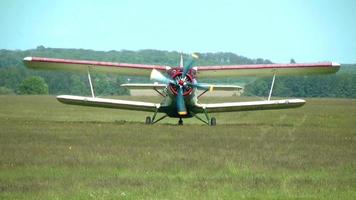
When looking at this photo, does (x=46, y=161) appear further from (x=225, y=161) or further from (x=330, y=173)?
(x=330, y=173)

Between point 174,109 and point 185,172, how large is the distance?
14.1 m

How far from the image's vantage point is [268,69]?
27.8 m

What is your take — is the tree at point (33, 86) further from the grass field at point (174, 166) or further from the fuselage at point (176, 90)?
the grass field at point (174, 166)

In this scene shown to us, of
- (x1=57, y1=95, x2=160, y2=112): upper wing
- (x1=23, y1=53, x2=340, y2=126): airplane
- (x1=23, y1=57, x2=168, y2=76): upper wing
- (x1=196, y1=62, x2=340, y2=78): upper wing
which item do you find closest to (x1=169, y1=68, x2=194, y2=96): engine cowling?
(x1=23, y1=53, x2=340, y2=126): airplane

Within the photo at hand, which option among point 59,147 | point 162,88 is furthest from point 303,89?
point 59,147

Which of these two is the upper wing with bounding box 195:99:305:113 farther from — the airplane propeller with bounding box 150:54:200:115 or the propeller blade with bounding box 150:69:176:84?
the propeller blade with bounding box 150:69:176:84

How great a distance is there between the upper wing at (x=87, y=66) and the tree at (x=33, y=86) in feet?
313

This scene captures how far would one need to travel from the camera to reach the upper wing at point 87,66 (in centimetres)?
2692

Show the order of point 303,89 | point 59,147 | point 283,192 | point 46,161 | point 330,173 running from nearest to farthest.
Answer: point 283,192, point 330,173, point 46,161, point 59,147, point 303,89

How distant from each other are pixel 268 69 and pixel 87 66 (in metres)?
5.93

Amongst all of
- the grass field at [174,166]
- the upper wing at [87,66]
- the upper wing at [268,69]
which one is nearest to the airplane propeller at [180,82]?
the upper wing at [87,66]

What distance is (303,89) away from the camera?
128 m

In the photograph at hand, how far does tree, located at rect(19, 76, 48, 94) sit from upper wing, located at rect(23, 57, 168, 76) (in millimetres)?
95372

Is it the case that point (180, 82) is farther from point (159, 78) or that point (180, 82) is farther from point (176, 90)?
point (159, 78)
